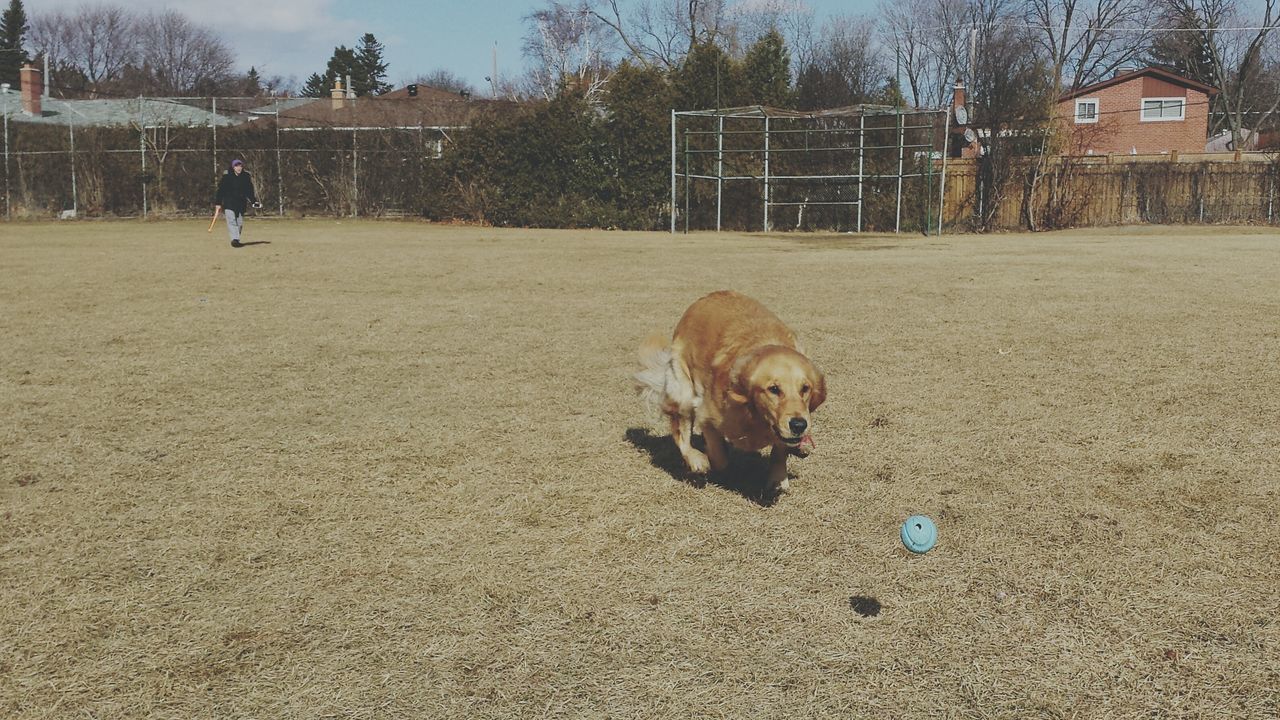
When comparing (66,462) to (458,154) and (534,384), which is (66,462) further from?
(458,154)

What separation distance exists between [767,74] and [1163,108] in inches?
1247

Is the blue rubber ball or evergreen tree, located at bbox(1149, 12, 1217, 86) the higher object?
evergreen tree, located at bbox(1149, 12, 1217, 86)

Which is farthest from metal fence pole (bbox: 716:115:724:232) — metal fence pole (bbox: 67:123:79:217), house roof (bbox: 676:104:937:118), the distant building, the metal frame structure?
metal fence pole (bbox: 67:123:79:217)

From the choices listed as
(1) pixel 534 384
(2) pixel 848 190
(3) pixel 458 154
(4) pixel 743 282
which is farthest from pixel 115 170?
(1) pixel 534 384

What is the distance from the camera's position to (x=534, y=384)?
6.57m

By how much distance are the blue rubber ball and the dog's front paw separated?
1.23 meters

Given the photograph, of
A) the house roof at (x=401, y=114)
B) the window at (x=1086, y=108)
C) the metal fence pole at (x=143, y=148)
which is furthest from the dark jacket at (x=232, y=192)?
the window at (x=1086, y=108)

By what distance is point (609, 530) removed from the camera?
12.6 ft

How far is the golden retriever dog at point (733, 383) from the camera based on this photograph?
398 centimetres

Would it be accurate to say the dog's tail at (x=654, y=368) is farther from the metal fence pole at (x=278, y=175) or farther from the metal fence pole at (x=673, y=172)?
the metal fence pole at (x=278, y=175)

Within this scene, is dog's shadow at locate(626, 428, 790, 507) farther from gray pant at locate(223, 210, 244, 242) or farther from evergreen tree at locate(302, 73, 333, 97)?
evergreen tree at locate(302, 73, 333, 97)

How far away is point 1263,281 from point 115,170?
1142 inches

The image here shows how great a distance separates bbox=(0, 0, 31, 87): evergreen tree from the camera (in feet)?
231

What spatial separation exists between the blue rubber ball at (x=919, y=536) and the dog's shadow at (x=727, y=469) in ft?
2.65
